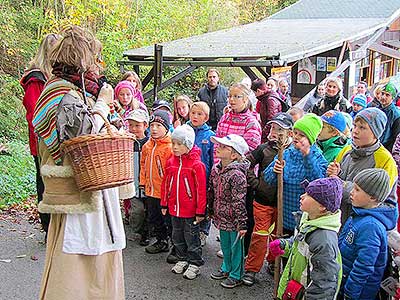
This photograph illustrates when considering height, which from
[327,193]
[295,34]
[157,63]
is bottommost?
[327,193]

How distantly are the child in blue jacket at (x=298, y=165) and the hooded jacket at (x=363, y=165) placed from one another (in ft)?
0.73

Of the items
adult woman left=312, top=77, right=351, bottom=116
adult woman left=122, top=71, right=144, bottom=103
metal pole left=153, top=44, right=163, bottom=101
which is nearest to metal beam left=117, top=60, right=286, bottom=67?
metal pole left=153, top=44, right=163, bottom=101

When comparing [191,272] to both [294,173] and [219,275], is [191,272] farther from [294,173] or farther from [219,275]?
[294,173]

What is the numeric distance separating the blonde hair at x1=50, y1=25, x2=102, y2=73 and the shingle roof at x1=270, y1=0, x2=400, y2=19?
1083cm

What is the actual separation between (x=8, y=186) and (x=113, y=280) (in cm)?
480

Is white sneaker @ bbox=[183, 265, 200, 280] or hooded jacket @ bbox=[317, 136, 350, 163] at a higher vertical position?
hooded jacket @ bbox=[317, 136, 350, 163]

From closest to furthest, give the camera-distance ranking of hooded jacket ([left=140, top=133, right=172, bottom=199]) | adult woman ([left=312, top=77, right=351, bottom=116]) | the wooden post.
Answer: the wooden post < hooded jacket ([left=140, top=133, right=172, bottom=199]) < adult woman ([left=312, top=77, right=351, bottom=116])

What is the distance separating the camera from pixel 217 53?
8.13 meters

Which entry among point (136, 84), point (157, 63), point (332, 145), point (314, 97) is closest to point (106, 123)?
point (332, 145)

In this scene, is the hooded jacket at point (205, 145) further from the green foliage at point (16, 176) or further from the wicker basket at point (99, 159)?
the green foliage at point (16, 176)

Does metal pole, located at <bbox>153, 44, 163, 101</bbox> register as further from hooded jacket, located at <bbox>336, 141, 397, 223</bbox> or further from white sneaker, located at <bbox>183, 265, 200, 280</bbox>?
hooded jacket, located at <bbox>336, 141, 397, 223</bbox>

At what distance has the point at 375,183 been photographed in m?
3.36

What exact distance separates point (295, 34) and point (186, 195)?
6493 millimetres

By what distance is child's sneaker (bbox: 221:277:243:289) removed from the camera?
4.54 meters
